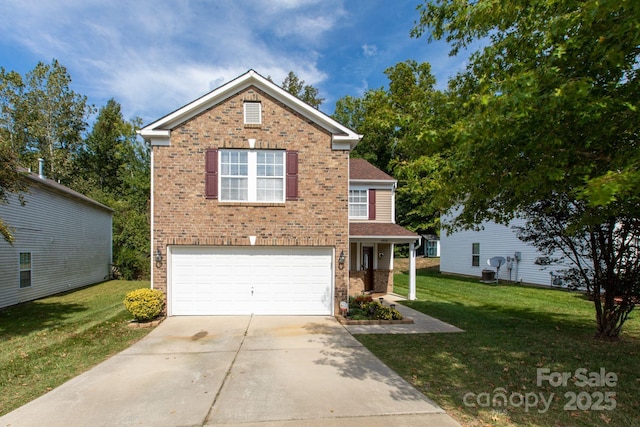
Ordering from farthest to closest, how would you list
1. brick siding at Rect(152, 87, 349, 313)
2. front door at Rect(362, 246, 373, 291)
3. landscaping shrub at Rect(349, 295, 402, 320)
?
front door at Rect(362, 246, 373, 291), brick siding at Rect(152, 87, 349, 313), landscaping shrub at Rect(349, 295, 402, 320)

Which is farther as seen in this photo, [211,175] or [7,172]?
[211,175]

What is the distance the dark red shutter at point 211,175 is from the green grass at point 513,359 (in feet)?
19.5

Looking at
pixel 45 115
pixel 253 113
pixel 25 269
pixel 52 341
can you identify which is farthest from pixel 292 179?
pixel 45 115

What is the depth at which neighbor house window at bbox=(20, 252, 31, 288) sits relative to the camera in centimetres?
1360

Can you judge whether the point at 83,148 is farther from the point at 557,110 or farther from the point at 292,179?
the point at 557,110

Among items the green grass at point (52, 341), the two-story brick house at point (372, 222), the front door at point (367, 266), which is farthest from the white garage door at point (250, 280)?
the front door at point (367, 266)

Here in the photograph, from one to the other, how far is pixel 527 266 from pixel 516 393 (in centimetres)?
1632

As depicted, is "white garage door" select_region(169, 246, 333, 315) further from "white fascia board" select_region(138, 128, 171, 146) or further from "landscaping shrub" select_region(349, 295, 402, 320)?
"white fascia board" select_region(138, 128, 171, 146)

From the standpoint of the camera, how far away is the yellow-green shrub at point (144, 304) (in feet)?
30.8

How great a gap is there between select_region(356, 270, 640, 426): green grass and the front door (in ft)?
13.1

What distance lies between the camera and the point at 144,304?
944 centimetres

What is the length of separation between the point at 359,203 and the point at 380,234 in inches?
98.9

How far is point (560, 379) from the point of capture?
5598 mm

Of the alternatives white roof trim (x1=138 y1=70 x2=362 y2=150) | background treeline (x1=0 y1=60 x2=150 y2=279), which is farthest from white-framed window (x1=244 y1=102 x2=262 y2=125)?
background treeline (x1=0 y1=60 x2=150 y2=279)
